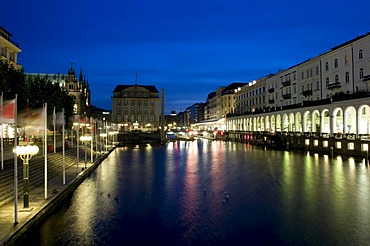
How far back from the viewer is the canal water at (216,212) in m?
15.8

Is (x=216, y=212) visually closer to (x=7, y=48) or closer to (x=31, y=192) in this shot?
(x=31, y=192)

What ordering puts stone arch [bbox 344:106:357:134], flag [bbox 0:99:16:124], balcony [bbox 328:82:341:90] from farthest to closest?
1. balcony [bbox 328:82:341:90]
2. stone arch [bbox 344:106:357:134]
3. flag [bbox 0:99:16:124]

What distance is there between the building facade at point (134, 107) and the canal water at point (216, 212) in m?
117

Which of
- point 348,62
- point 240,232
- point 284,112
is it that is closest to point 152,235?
point 240,232

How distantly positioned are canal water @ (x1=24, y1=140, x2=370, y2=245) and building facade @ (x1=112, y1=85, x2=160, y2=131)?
117382mm

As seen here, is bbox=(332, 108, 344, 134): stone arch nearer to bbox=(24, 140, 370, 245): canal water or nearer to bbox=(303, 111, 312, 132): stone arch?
bbox=(303, 111, 312, 132): stone arch

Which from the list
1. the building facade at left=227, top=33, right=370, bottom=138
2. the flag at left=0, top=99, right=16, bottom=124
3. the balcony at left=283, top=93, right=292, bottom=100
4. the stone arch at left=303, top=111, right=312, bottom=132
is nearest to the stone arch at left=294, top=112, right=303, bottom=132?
the building facade at left=227, top=33, right=370, bottom=138

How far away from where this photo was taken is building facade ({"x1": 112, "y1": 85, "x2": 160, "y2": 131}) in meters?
150

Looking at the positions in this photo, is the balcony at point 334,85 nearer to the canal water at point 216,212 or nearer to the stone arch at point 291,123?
the stone arch at point 291,123

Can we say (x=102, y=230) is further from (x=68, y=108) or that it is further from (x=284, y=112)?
(x=284, y=112)

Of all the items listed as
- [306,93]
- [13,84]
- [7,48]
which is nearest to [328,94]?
[306,93]

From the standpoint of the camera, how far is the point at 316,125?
6969cm

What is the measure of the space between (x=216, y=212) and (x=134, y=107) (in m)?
133

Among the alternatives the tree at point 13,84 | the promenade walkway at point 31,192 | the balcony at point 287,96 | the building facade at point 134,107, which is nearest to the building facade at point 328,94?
the balcony at point 287,96
